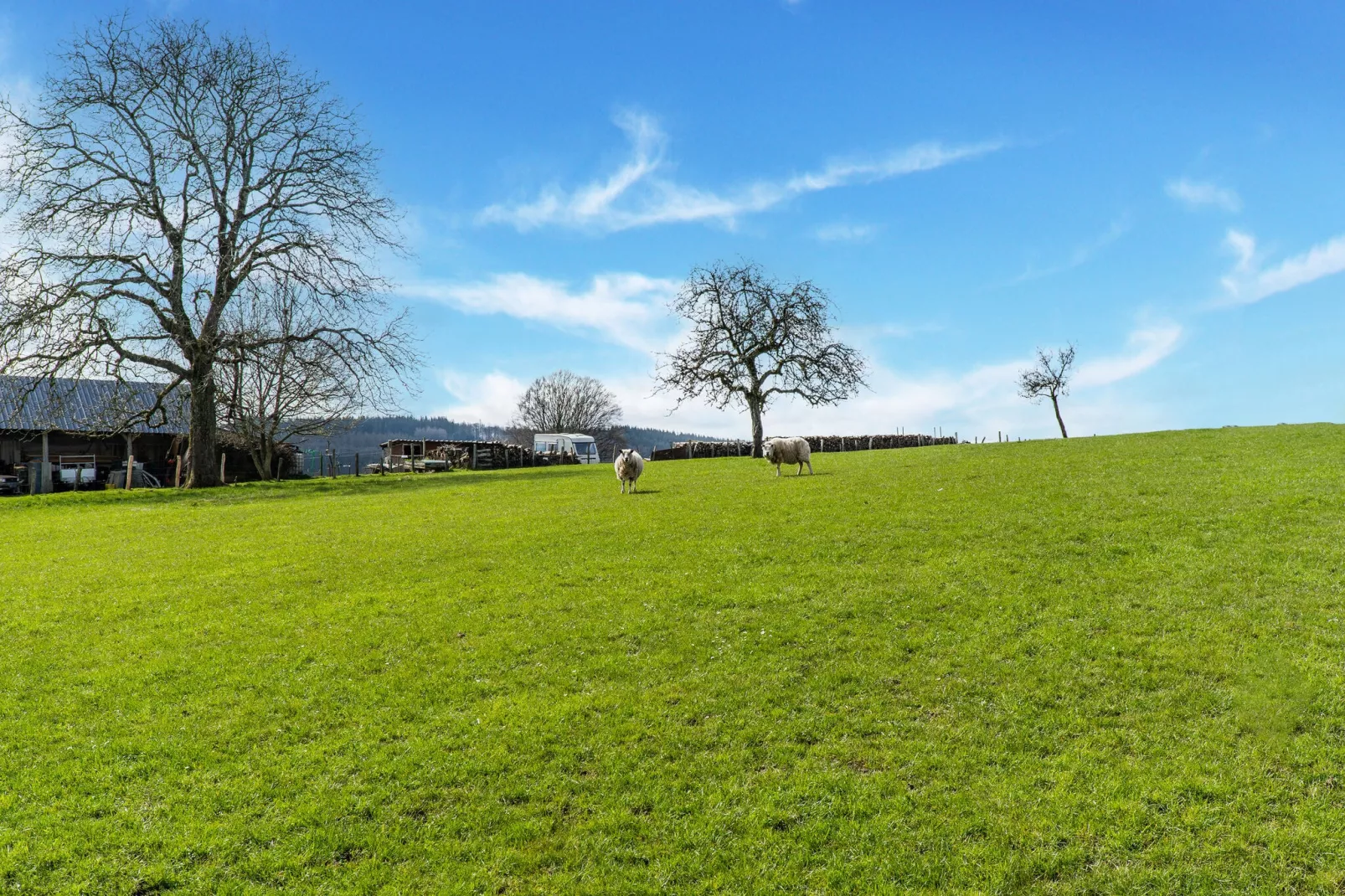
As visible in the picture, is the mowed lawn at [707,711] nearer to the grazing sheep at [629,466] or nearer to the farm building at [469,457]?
the grazing sheep at [629,466]

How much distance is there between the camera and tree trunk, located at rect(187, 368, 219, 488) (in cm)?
3853

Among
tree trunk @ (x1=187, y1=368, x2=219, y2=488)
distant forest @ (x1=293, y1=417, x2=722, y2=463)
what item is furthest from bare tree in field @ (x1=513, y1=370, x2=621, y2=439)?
tree trunk @ (x1=187, y1=368, x2=219, y2=488)

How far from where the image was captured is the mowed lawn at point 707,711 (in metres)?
7.00

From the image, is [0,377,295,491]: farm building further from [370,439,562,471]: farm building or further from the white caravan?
the white caravan

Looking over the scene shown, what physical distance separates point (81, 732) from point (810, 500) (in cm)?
1735

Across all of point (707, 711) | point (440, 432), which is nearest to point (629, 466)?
point (707, 711)

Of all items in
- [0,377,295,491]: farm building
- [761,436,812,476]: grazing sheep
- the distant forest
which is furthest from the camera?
the distant forest

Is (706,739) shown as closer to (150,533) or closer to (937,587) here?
(937,587)

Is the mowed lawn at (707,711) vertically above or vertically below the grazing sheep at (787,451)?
below

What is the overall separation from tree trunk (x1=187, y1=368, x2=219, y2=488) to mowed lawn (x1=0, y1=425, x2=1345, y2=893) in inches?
850

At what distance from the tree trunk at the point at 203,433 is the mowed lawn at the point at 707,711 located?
70.8 feet

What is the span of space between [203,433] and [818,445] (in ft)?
152

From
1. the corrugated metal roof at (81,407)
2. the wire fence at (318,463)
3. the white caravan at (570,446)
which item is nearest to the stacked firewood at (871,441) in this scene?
the white caravan at (570,446)

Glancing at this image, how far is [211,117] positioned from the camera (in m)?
41.1
